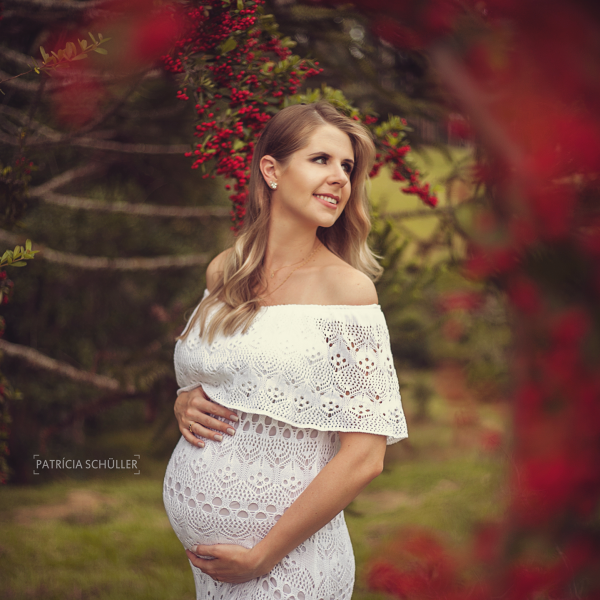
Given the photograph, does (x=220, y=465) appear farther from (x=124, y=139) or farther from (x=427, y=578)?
(x=124, y=139)

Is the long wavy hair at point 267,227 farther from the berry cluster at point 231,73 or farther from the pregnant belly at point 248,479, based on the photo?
the pregnant belly at point 248,479

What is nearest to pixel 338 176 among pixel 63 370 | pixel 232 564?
pixel 232 564

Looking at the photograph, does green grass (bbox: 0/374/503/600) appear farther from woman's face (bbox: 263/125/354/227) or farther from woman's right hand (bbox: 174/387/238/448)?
woman's face (bbox: 263/125/354/227)

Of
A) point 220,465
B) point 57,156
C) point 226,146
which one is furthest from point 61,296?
point 220,465

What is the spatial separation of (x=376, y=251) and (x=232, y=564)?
1869mm

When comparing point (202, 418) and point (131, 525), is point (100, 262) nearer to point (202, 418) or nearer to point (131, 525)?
point (131, 525)

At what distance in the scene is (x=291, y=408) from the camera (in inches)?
79.1

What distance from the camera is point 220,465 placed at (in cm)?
210

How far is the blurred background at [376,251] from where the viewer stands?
1.41ft

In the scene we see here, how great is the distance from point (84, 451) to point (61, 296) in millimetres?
1904

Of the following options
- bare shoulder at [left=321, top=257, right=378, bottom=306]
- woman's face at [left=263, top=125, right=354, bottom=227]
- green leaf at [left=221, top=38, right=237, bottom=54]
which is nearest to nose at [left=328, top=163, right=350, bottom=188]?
woman's face at [left=263, top=125, right=354, bottom=227]

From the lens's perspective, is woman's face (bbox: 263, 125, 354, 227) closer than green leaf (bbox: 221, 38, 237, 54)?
Yes

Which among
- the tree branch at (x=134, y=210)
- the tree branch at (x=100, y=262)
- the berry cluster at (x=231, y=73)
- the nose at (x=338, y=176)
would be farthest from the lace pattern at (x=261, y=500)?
the tree branch at (x=134, y=210)

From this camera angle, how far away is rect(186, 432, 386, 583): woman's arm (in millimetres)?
1923
